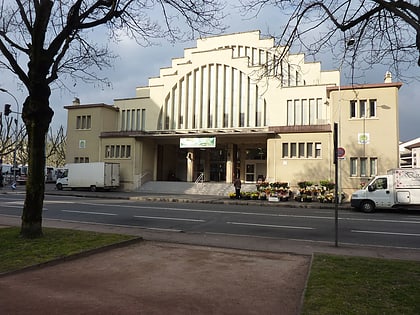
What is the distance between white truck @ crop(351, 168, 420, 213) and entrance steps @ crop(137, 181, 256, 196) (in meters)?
12.9

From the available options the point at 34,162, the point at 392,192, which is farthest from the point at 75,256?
the point at 392,192

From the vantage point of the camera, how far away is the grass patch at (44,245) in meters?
6.69

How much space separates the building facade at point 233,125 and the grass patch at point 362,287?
70.8 feet

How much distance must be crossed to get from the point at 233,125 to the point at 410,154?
58156mm

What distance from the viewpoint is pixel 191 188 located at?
34688mm

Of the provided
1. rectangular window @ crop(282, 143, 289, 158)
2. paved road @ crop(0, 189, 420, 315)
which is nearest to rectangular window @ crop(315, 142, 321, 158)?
rectangular window @ crop(282, 143, 289, 158)

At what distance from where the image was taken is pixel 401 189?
19.4 metres

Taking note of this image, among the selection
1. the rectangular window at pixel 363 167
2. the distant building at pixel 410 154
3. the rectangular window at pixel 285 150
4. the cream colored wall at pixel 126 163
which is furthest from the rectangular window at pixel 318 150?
the distant building at pixel 410 154

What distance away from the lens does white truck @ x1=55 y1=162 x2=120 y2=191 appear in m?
34.7

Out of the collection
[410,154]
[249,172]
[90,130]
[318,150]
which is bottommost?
[249,172]

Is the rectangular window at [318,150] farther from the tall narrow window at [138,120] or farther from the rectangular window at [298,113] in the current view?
the tall narrow window at [138,120]

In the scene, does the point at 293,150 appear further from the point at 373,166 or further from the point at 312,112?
the point at 373,166

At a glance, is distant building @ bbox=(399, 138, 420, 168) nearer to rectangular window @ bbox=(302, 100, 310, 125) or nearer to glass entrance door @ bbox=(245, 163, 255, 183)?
glass entrance door @ bbox=(245, 163, 255, 183)

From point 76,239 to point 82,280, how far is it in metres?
3.32
